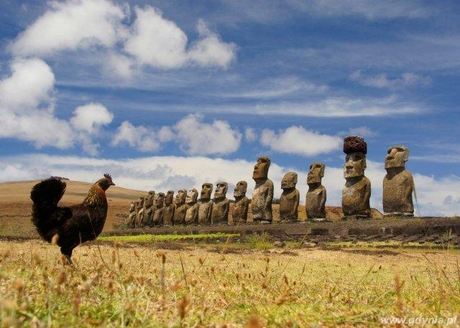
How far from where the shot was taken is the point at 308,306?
11.9 ft

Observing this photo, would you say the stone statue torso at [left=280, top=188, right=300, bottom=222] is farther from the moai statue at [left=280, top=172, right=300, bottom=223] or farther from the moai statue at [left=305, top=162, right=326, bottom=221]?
the moai statue at [left=305, top=162, right=326, bottom=221]

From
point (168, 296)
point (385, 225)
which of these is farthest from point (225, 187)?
point (168, 296)

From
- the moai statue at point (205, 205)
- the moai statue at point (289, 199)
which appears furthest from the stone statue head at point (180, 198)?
the moai statue at point (289, 199)

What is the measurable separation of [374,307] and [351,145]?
16632 millimetres

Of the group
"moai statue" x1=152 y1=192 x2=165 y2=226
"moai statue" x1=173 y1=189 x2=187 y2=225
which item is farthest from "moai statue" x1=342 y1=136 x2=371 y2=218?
"moai statue" x1=152 y1=192 x2=165 y2=226

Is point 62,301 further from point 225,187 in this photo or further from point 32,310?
point 225,187

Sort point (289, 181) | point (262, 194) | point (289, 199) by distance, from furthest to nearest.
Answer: point (262, 194) < point (289, 181) < point (289, 199)

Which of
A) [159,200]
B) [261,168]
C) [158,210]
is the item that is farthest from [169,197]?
[261,168]

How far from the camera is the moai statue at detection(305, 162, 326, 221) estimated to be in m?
20.6

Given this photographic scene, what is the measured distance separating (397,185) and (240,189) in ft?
26.9

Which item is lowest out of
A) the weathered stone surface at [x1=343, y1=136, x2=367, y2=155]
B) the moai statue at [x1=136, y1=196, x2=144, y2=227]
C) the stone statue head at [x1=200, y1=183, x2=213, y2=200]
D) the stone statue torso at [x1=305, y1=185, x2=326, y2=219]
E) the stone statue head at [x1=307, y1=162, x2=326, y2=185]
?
the moai statue at [x1=136, y1=196, x2=144, y2=227]

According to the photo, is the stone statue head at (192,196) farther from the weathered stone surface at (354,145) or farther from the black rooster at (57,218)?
the black rooster at (57,218)

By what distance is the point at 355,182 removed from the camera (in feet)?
63.7

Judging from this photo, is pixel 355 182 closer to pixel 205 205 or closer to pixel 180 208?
pixel 205 205
